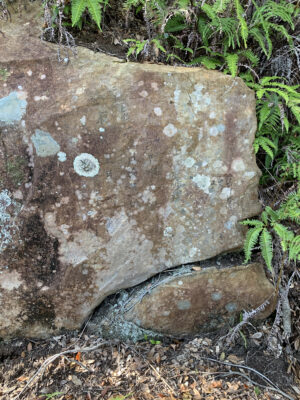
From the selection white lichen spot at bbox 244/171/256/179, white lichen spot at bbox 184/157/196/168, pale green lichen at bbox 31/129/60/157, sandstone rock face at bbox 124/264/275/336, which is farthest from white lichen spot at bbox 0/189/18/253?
white lichen spot at bbox 244/171/256/179

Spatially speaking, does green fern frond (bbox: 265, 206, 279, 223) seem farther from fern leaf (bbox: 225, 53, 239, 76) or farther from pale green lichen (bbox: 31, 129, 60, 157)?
pale green lichen (bbox: 31, 129, 60, 157)

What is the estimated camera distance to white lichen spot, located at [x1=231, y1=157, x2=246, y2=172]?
352cm

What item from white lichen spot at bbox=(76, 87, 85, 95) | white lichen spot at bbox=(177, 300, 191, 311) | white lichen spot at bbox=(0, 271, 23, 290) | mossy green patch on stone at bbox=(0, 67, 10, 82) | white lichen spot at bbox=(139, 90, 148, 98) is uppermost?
mossy green patch on stone at bbox=(0, 67, 10, 82)

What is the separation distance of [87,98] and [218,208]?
181cm

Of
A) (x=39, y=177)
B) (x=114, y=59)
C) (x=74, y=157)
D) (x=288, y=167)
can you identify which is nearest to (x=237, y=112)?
(x=288, y=167)

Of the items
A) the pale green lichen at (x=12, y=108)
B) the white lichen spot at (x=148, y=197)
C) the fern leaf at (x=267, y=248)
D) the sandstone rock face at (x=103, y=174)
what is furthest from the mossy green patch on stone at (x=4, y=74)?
the fern leaf at (x=267, y=248)

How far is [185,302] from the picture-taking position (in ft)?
11.6

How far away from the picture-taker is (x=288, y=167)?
378 centimetres

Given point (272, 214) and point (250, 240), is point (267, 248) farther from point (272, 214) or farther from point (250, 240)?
point (272, 214)

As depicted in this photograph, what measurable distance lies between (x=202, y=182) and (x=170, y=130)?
0.66m

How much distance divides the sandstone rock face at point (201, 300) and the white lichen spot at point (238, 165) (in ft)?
3.59


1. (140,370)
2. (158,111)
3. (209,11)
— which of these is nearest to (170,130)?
(158,111)

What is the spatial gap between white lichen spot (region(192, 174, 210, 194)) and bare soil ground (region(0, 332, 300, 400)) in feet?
5.48

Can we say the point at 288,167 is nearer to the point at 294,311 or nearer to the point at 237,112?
the point at 237,112
